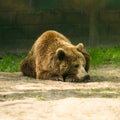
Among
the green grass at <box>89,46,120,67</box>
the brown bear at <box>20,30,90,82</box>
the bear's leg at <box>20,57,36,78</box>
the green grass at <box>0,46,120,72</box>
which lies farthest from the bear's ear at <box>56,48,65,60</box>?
the green grass at <box>89,46,120,67</box>

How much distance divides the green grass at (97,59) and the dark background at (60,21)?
69 cm

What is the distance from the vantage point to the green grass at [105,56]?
1322cm

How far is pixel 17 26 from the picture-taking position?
15.6 metres

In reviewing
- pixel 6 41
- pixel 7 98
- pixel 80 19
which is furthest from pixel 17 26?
pixel 7 98

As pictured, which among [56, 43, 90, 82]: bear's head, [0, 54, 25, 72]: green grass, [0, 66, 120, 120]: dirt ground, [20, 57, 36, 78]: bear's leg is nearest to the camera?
[0, 66, 120, 120]: dirt ground

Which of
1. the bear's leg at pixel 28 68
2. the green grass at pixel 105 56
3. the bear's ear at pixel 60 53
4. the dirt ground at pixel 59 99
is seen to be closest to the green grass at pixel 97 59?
the green grass at pixel 105 56

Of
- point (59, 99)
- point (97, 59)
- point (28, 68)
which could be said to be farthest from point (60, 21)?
point (59, 99)

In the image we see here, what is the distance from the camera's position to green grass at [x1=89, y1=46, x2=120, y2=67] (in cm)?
1322

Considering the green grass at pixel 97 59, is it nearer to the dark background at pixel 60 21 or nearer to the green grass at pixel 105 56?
the green grass at pixel 105 56

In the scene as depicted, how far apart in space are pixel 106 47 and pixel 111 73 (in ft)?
15.0

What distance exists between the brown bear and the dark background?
4612 millimetres

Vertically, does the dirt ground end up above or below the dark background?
below

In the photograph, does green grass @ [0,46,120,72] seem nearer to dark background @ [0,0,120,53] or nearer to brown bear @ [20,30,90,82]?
dark background @ [0,0,120,53]

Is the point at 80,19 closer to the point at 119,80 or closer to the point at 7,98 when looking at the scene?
the point at 119,80
